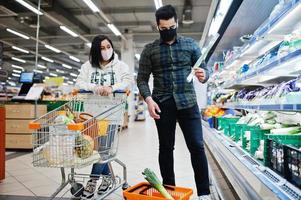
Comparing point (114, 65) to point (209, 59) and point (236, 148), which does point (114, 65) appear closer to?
point (236, 148)

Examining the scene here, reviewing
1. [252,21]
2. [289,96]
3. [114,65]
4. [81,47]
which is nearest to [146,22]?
[81,47]

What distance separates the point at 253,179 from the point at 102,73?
154cm

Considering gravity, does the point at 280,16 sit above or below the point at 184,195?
above

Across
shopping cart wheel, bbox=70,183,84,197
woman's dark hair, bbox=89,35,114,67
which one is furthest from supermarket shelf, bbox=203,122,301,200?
woman's dark hair, bbox=89,35,114,67

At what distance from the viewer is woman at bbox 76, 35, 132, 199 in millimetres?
2639

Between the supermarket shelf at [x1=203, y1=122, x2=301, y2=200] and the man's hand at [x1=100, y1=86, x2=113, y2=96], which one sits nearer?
the supermarket shelf at [x1=203, y1=122, x2=301, y2=200]

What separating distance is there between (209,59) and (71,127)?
825 centimetres

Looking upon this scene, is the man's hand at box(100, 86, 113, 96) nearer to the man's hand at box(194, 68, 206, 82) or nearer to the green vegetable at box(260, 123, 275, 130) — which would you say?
the man's hand at box(194, 68, 206, 82)

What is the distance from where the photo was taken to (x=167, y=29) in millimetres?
2148

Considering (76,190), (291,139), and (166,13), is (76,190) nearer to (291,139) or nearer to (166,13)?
(166,13)

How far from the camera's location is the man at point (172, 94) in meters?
2.12

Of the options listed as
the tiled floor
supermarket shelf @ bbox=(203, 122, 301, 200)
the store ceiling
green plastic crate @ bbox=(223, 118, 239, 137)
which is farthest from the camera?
the store ceiling

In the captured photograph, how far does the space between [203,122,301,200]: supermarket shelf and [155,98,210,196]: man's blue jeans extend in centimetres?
28

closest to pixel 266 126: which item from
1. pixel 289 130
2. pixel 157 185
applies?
pixel 289 130
